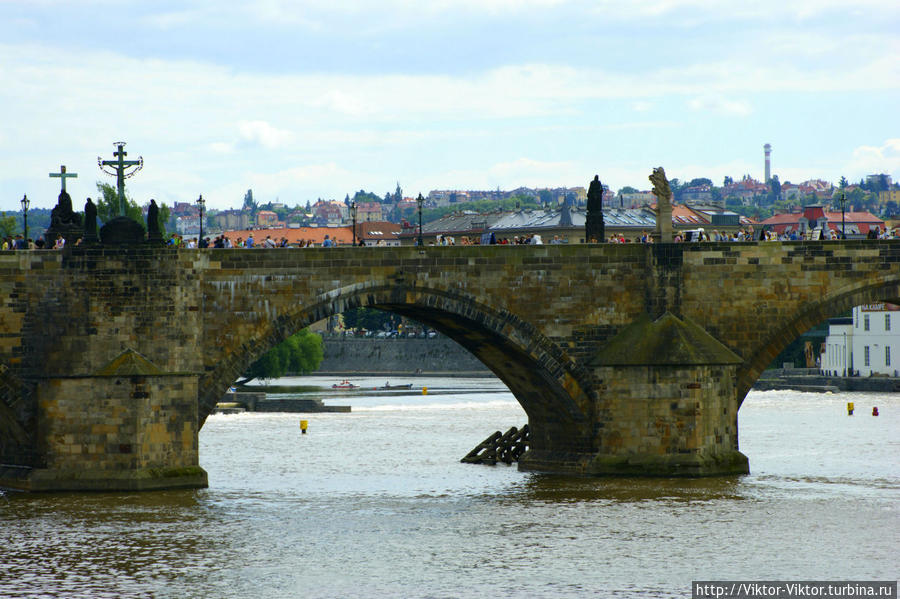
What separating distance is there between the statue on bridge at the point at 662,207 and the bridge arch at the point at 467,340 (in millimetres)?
4728

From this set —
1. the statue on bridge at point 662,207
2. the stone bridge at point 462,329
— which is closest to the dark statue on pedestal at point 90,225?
the stone bridge at point 462,329

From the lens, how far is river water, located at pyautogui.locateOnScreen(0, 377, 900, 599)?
29.2 meters

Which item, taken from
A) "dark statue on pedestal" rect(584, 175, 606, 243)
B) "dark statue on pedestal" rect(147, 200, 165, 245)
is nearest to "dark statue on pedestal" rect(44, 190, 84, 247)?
"dark statue on pedestal" rect(147, 200, 165, 245)

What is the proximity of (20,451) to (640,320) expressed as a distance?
59.6ft

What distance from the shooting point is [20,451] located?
130 feet

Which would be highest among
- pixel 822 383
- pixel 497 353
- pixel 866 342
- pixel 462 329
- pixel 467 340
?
pixel 462 329

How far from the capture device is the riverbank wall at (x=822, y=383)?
331 ft

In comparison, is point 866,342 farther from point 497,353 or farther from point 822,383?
point 497,353

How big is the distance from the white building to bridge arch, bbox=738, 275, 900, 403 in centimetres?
6111

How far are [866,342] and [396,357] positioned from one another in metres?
55.8

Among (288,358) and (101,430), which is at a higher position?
(288,358)

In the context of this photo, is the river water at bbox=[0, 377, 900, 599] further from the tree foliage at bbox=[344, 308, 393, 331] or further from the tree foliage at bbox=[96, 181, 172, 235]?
the tree foliage at bbox=[344, 308, 393, 331]

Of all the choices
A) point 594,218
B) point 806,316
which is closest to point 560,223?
point 594,218

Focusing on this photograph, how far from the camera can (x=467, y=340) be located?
1786 inches
